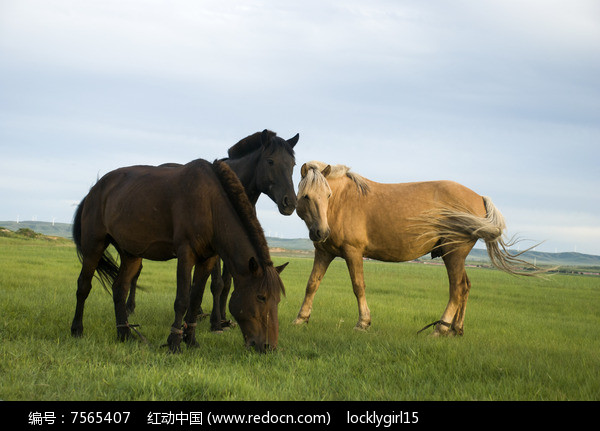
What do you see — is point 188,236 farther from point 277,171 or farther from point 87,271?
point 87,271

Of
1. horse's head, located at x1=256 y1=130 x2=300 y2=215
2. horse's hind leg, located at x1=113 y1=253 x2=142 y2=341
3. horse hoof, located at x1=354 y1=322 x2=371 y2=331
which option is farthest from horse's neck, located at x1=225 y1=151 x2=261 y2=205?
horse hoof, located at x1=354 y1=322 x2=371 y2=331

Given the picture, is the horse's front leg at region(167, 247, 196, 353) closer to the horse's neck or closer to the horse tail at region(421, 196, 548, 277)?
the horse's neck

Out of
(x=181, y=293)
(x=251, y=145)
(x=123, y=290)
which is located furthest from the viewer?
(x=251, y=145)

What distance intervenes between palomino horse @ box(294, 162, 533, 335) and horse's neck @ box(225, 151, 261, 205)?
0.79 meters

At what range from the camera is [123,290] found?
6.80 metres

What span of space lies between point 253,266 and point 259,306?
1.53 feet

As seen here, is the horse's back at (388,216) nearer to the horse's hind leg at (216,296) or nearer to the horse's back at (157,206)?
the horse's hind leg at (216,296)

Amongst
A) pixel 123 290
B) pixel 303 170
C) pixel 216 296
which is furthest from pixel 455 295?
pixel 123 290

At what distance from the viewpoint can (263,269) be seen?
17.8 ft

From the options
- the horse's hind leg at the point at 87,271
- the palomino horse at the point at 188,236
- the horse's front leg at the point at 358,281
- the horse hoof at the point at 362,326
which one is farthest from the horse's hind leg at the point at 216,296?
the horse hoof at the point at 362,326

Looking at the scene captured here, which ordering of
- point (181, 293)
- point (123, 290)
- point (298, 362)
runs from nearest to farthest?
1. point (298, 362)
2. point (181, 293)
3. point (123, 290)

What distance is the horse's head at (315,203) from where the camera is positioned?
6938 mm
